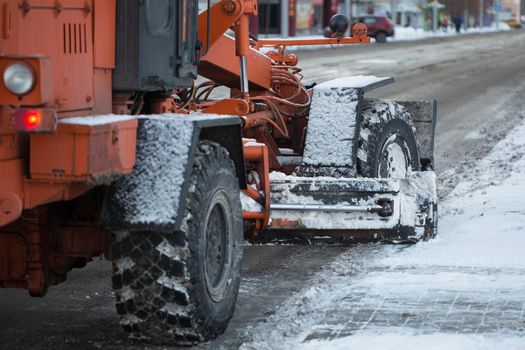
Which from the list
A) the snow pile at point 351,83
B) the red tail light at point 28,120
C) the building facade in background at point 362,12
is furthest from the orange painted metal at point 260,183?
the building facade in background at point 362,12

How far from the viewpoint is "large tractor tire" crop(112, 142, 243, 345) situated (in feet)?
19.5

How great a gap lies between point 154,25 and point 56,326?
1.64m

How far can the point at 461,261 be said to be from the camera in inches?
329

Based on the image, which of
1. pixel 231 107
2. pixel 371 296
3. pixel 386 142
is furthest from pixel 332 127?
pixel 371 296

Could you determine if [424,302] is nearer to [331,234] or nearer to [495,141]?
[331,234]

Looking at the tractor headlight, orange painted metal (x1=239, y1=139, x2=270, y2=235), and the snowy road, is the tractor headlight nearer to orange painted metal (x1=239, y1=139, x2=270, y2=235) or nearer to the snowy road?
the snowy road

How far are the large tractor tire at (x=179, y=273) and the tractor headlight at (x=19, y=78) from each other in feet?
3.43

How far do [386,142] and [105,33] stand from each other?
364cm

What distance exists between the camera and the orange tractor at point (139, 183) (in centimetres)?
540

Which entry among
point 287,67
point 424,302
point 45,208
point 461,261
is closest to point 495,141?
point 287,67

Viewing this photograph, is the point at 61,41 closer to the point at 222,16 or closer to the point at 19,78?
the point at 19,78

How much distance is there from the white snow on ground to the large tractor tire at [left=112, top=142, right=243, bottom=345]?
0.35 m

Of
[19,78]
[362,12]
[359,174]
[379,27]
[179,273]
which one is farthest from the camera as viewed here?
[362,12]

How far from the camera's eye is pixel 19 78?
5.16 metres
